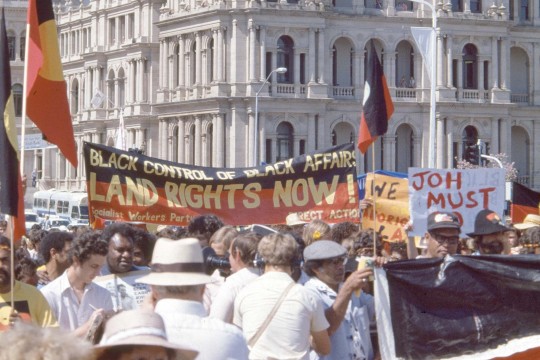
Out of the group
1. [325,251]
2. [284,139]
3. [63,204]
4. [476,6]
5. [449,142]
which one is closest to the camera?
[325,251]

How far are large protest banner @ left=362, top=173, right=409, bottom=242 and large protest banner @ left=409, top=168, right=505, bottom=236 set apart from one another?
106cm

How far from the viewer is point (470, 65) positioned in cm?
6800

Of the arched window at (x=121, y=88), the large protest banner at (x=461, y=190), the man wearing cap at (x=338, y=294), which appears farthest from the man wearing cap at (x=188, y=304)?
the arched window at (x=121, y=88)

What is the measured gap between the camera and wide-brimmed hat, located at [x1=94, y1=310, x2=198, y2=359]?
5.63 metres

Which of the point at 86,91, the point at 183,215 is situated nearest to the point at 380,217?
the point at 183,215

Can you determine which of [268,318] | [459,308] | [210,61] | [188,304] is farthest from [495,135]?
[188,304]

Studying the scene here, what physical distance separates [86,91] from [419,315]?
237ft

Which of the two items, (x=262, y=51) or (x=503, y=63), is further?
(x=503, y=63)

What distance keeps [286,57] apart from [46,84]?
179ft

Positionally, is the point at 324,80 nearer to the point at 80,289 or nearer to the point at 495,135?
the point at 495,135

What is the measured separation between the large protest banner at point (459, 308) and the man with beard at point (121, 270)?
5.24 feet

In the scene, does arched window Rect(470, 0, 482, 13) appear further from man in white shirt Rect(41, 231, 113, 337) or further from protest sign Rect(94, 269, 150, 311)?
man in white shirt Rect(41, 231, 113, 337)

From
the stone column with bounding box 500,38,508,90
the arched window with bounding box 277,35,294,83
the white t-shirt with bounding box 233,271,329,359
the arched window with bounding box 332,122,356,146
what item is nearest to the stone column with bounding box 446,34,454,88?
the stone column with bounding box 500,38,508,90

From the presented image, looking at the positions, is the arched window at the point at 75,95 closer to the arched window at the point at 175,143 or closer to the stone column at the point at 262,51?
the arched window at the point at 175,143
